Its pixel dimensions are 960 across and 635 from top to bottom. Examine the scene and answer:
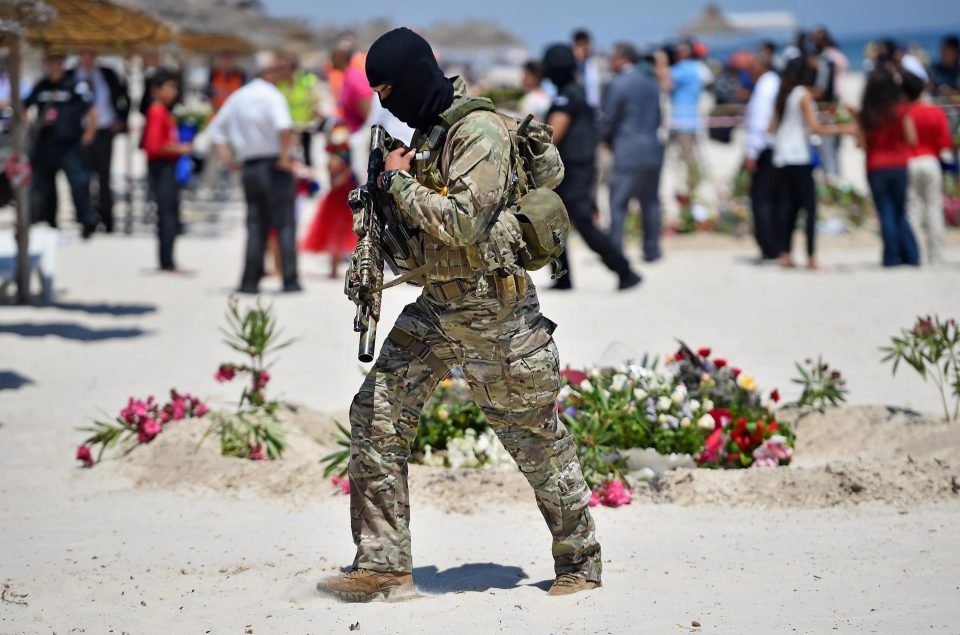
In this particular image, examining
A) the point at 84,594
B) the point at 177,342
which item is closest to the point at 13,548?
the point at 84,594

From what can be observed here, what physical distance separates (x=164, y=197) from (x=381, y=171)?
837cm

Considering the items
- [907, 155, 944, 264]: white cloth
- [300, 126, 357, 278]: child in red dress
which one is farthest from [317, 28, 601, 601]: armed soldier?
[907, 155, 944, 264]: white cloth

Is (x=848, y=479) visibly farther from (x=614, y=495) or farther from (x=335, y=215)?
(x=335, y=215)

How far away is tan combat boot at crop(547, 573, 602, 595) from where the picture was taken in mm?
4312

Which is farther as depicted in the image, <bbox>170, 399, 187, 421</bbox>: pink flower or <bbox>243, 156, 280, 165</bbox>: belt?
<bbox>243, 156, 280, 165</bbox>: belt

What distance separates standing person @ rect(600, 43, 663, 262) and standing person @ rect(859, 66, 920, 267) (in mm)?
1911

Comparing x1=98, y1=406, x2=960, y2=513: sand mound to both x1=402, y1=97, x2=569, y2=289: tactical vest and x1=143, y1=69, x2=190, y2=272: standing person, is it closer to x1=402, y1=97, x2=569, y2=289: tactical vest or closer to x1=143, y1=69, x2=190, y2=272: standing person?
x1=402, y1=97, x2=569, y2=289: tactical vest

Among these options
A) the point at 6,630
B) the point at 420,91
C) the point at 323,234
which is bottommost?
the point at 6,630

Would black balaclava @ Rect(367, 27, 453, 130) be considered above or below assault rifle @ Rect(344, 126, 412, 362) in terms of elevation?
above

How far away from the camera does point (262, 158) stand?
35.0 ft

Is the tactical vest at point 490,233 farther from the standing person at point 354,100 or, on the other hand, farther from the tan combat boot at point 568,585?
the standing person at point 354,100

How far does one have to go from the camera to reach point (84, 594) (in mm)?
4379

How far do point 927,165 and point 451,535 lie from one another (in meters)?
8.01

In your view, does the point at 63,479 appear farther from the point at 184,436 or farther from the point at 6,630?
the point at 6,630
